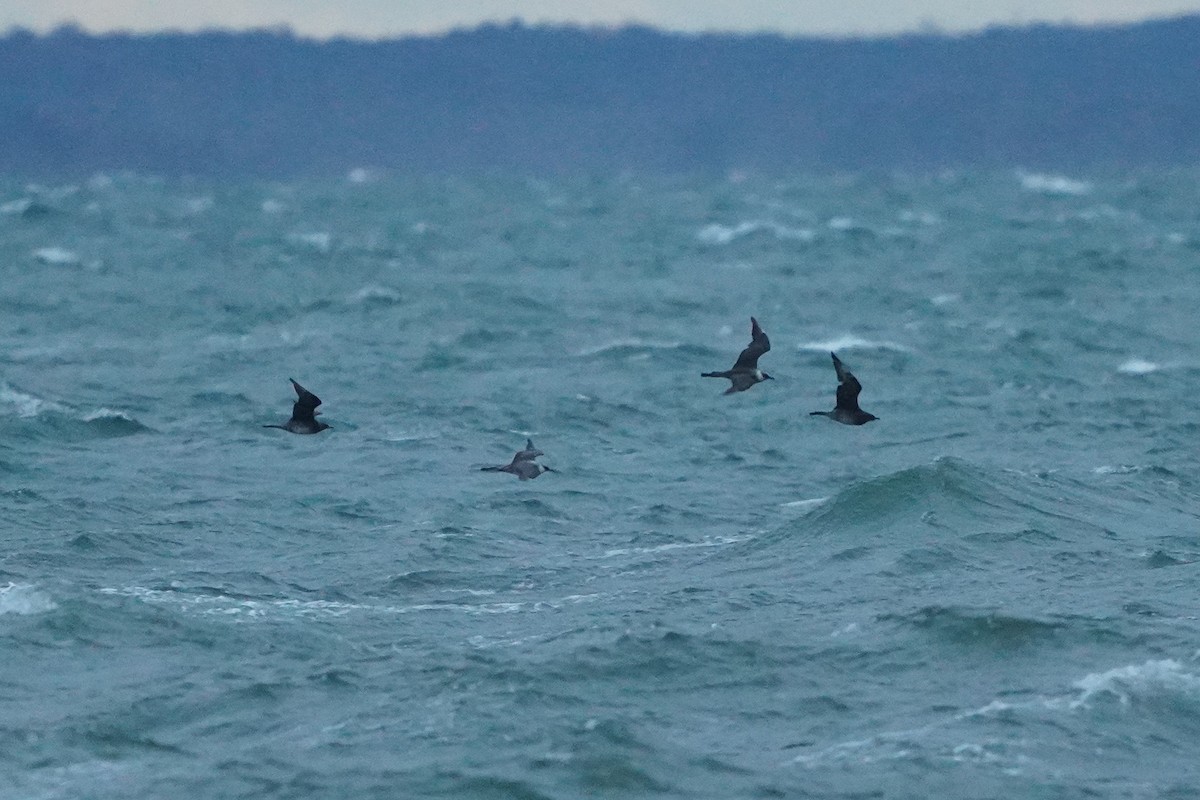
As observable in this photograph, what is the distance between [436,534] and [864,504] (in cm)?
615

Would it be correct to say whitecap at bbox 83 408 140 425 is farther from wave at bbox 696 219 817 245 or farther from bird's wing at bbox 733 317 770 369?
wave at bbox 696 219 817 245

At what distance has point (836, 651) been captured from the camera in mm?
23219

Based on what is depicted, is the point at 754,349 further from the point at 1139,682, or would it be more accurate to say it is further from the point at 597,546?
the point at 1139,682

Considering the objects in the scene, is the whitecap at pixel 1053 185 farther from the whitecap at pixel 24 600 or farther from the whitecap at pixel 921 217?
the whitecap at pixel 24 600

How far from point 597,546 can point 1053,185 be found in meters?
122

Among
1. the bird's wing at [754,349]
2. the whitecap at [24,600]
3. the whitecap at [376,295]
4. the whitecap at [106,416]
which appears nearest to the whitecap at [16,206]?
the whitecap at [376,295]

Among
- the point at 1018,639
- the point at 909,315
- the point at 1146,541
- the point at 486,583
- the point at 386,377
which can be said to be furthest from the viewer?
the point at 909,315

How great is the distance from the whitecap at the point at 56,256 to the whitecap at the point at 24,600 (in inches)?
1823

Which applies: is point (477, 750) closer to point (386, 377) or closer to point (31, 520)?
point (31, 520)

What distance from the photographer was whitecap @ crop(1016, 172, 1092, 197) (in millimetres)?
133375

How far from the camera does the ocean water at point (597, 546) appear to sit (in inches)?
799

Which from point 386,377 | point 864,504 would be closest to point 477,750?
point 864,504

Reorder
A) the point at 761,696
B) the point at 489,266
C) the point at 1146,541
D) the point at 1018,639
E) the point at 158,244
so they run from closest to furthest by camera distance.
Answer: the point at 761,696
the point at 1018,639
the point at 1146,541
the point at 489,266
the point at 158,244

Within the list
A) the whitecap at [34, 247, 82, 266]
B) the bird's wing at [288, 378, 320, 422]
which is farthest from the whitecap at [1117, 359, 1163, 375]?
the whitecap at [34, 247, 82, 266]
